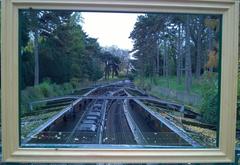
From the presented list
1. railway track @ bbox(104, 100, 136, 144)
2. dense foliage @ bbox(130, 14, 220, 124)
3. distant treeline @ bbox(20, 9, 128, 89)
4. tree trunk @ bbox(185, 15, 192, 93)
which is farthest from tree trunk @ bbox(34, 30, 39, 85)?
tree trunk @ bbox(185, 15, 192, 93)

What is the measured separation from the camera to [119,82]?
2.53 metres

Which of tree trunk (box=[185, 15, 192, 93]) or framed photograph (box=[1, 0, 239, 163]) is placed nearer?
framed photograph (box=[1, 0, 239, 163])

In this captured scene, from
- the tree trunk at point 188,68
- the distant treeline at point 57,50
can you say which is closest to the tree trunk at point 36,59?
the distant treeline at point 57,50

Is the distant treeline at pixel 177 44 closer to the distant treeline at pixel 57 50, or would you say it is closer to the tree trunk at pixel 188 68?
the tree trunk at pixel 188 68

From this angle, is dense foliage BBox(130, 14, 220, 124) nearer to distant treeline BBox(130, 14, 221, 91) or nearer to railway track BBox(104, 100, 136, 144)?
distant treeline BBox(130, 14, 221, 91)

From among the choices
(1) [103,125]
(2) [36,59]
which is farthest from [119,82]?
(2) [36,59]

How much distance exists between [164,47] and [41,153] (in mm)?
1227

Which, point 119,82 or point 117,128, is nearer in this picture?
point 117,128

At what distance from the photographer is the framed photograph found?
229cm

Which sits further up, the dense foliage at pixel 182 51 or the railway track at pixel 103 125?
the dense foliage at pixel 182 51

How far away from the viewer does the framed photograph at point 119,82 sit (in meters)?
2.29

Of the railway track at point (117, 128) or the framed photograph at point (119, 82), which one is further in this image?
the railway track at point (117, 128)

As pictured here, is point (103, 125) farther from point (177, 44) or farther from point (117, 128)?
point (177, 44)

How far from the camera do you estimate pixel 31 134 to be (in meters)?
2.37
